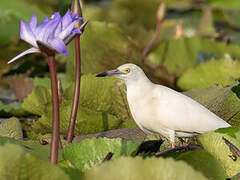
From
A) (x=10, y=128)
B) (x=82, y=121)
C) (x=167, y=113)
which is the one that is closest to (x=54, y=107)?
(x=167, y=113)

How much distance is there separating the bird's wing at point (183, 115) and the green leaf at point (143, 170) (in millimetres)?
498

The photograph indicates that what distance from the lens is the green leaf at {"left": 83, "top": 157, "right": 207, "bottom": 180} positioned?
1.05m

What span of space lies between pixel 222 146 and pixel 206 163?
10 centimetres

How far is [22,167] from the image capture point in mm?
1045

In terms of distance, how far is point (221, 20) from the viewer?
493 centimetres

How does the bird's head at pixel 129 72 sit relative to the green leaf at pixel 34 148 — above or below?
above

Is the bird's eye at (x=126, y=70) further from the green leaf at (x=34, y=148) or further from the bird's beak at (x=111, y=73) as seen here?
the green leaf at (x=34, y=148)

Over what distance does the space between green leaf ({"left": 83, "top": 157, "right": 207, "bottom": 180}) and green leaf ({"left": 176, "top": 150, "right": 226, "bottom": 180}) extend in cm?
21

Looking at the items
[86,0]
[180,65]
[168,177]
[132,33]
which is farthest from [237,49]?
[86,0]

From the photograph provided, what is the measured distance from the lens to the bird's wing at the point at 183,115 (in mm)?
1560

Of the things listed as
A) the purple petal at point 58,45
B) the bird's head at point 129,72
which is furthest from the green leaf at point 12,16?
the purple petal at point 58,45

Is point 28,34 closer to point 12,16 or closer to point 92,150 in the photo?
point 92,150

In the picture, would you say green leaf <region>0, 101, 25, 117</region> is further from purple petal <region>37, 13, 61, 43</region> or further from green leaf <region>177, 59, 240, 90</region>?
purple petal <region>37, 13, 61, 43</region>

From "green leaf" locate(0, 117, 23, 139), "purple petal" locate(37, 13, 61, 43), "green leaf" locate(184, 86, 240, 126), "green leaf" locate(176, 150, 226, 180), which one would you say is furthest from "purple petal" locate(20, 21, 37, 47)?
"green leaf" locate(184, 86, 240, 126)
